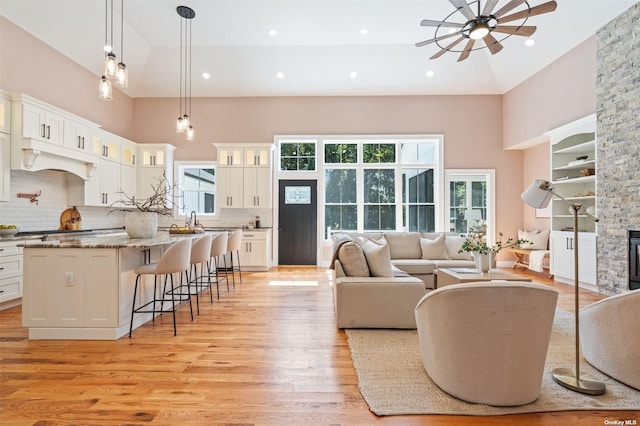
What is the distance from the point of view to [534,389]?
74.9 inches

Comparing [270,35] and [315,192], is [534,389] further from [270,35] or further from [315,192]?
[270,35]

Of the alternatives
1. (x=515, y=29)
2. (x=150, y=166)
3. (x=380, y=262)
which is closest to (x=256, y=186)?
(x=150, y=166)

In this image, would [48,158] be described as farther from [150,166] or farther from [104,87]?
[104,87]

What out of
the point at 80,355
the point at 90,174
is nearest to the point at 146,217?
the point at 80,355

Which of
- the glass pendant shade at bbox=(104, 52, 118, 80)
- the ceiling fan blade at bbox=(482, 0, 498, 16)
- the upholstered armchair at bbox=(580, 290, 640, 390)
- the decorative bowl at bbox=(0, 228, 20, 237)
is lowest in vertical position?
the upholstered armchair at bbox=(580, 290, 640, 390)

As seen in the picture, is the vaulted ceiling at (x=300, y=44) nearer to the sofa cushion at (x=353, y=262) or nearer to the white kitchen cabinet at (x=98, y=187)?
the white kitchen cabinet at (x=98, y=187)

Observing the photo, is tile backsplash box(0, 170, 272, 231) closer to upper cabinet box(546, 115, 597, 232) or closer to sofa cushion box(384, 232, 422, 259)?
sofa cushion box(384, 232, 422, 259)

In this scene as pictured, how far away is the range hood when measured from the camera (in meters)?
4.30

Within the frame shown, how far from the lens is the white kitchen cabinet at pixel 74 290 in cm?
293

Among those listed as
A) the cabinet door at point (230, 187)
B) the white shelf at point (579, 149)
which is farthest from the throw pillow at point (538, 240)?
the cabinet door at point (230, 187)

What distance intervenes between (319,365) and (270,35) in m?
5.91

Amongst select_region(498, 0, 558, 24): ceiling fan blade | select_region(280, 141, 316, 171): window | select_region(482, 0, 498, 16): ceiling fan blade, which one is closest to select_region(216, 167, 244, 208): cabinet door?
select_region(280, 141, 316, 171): window

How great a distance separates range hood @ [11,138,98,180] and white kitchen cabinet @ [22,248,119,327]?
236 cm

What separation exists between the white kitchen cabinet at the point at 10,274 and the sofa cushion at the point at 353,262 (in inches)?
157
